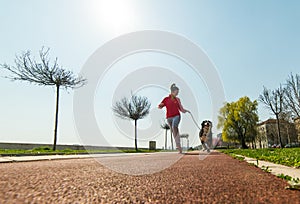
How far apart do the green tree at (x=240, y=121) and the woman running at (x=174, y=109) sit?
35.0 metres

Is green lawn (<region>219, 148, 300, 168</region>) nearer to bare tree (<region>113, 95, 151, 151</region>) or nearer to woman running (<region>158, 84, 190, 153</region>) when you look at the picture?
woman running (<region>158, 84, 190, 153</region>)

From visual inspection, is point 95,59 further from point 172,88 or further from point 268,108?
point 268,108

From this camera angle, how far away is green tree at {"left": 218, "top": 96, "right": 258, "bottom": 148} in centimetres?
3928

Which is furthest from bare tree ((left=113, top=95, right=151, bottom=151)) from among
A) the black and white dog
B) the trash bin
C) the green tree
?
the green tree

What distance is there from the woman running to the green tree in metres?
35.0

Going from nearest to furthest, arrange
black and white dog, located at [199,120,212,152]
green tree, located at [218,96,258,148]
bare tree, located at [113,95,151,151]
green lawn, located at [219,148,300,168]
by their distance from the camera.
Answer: green lawn, located at [219,148,300,168]
black and white dog, located at [199,120,212,152]
bare tree, located at [113,95,151,151]
green tree, located at [218,96,258,148]

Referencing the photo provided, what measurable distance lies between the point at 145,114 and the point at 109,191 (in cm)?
2399

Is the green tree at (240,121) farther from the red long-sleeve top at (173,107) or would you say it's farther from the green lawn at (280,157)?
the red long-sleeve top at (173,107)

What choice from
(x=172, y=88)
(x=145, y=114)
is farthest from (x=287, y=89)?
(x=172, y=88)

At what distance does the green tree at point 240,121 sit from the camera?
39281mm

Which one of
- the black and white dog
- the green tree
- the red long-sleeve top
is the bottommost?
the black and white dog

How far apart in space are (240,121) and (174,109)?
116 ft

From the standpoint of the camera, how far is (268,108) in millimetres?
32094

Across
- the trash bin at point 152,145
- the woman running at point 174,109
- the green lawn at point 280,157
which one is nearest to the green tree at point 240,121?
the trash bin at point 152,145
